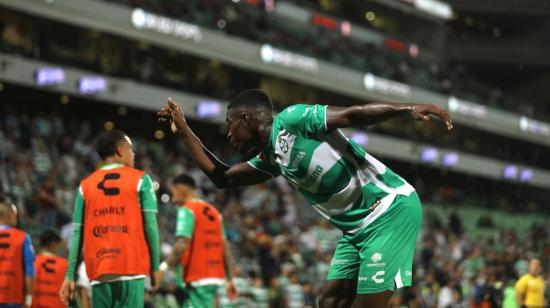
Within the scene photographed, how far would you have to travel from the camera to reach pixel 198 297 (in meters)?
10.2

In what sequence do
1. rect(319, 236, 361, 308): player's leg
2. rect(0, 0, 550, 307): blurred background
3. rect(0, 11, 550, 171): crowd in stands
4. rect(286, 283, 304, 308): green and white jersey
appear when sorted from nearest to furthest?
1. rect(319, 236, 361, 308): player's leg
2. rect(286, 283, 304, 308): green and white jersey
3. rect(0, 0, 550, 307): blurred background
4. rect(0, 11, 550, 171): crowd in stands

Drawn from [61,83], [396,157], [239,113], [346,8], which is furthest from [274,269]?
[346,8]

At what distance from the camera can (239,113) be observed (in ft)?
20.2

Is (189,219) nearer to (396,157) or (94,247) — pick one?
(94,247)

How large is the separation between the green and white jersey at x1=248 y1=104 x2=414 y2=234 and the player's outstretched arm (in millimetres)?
138

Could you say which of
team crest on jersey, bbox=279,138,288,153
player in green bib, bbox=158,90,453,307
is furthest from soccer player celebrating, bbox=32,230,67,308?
team crest on jersey, bbox=279,138,288,153

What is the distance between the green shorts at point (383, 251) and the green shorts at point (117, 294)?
1.93 m

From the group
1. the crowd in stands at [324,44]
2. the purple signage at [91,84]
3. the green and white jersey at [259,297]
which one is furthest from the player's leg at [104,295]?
the crowd in stands at [324,44]

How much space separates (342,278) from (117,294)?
2.12 meters

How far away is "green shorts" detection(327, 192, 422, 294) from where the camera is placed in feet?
20.0

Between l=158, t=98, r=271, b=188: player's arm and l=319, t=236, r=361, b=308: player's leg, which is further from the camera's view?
l=158, t=98, r=271, b=188: player's arm

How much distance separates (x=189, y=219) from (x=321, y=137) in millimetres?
4374

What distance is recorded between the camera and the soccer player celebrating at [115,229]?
7.46 m

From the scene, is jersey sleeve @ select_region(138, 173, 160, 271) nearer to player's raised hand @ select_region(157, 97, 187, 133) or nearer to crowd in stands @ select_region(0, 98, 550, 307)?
Result: player's raised hand @ select_region(157, 97, 187, 133)
